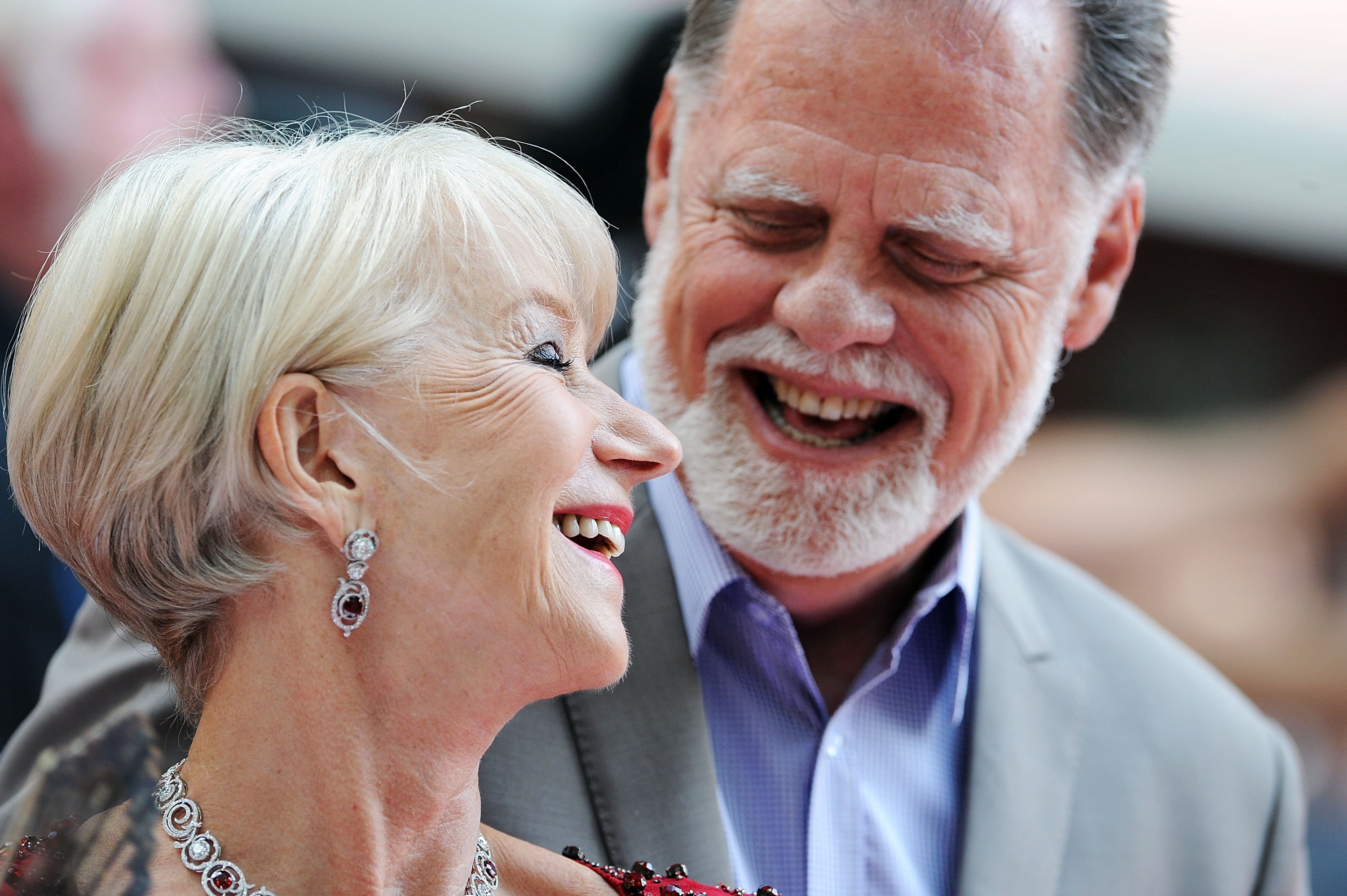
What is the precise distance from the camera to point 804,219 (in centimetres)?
184

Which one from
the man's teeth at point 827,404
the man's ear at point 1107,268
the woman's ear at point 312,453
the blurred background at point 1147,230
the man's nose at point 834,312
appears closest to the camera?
the woman's ear at point 312,453

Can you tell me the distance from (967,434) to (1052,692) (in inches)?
21.2

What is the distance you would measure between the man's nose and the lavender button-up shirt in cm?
Answer: 41

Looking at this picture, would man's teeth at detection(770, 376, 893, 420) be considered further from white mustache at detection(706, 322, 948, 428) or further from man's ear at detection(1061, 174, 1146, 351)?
man's ear at detection(1061, 174, 1146, 351)

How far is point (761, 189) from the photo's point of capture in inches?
71.2

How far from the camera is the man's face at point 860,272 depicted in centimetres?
175

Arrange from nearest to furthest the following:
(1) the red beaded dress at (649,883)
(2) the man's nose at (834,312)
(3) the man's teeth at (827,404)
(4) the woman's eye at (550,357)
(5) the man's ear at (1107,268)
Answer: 1. (4) the woman's eye at (550,357)
2. (1) the red beaded dress at (649,883)
3. (2) the man's nose at (834,312)
4. (3) the man's teeth at (827,404)
5. (5) the man's ear at (1107,268)

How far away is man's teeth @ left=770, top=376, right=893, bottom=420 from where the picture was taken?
1893 millimetres

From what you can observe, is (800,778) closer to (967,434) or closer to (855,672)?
(855,672)

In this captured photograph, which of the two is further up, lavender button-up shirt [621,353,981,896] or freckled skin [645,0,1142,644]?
freckled skin [645,0,1142,644]

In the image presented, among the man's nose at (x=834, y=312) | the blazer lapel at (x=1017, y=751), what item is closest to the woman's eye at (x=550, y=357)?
the man's nose at (x=834, y=312)

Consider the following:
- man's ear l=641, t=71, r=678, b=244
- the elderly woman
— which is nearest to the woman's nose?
the elderly woman

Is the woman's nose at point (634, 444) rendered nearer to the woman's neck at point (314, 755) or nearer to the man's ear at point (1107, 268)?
the woman's neck at point (314, 755)

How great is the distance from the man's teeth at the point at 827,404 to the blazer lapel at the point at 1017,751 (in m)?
0.50
